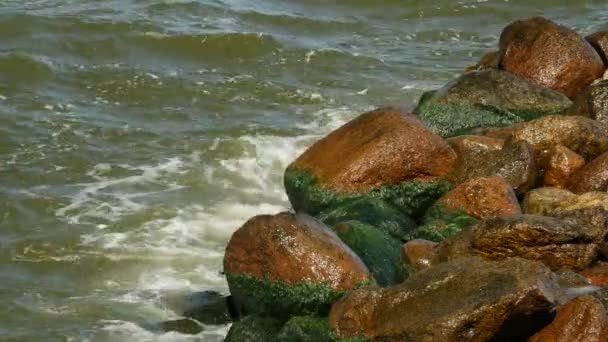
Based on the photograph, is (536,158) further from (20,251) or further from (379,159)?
(20,251)

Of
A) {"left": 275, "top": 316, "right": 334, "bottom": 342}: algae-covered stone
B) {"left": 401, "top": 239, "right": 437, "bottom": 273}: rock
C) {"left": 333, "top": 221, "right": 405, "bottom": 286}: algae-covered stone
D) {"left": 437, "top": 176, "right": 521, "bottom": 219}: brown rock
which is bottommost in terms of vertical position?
{"left": 275, "top": 316, "right": 334, "bottom": 342}: algae-covered stone

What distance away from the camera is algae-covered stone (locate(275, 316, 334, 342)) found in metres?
8.55

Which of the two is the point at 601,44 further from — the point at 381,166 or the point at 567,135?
the point at 381,166

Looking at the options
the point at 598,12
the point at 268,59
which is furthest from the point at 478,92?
the point at 598,12

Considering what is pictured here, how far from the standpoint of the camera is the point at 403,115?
461 inches

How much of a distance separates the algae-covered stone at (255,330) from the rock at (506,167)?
3007mm

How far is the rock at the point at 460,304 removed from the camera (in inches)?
306

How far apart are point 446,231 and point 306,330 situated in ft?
7.15

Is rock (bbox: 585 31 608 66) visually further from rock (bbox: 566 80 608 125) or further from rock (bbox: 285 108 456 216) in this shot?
rock (bbox: 285 108 456 216)

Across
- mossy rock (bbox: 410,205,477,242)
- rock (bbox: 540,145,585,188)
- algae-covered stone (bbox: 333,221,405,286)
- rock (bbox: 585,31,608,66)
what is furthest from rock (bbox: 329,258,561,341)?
rock (bbox: 585,31,608,66)

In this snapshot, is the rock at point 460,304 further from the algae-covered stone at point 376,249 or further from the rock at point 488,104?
the rock at point 488,104

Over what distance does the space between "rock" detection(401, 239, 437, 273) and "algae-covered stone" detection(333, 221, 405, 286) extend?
12 centimetres

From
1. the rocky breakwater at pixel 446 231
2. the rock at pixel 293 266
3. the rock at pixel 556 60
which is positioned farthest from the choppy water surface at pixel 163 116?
the rock at pixel 556 60

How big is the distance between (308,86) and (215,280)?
741cm
